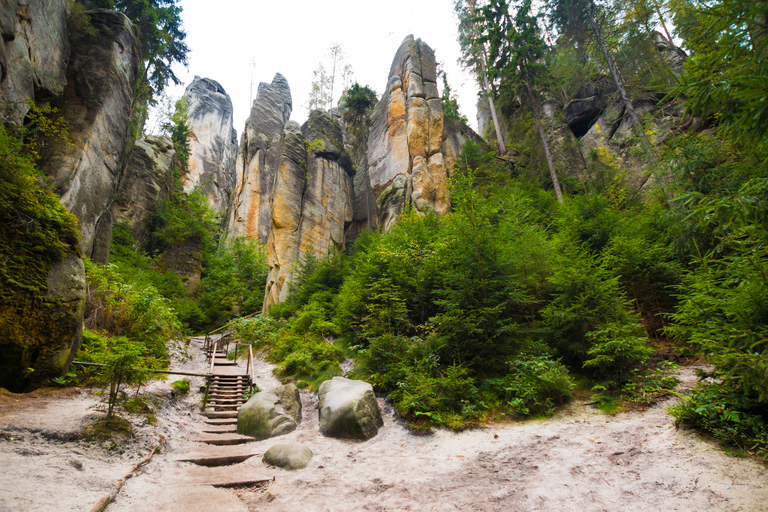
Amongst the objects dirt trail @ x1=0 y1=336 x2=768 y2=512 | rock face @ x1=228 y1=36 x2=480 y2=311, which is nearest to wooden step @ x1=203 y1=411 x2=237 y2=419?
dirt trail @ x1=0 y1=336 x2=768 y2=512

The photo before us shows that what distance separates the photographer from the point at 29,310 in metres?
5.70

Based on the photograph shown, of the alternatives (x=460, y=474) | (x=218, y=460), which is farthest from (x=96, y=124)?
(x=460, y=474)

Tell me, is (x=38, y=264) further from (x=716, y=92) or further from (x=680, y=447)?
(x=680, y=447)

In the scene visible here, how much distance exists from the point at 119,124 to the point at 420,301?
53.0 feet

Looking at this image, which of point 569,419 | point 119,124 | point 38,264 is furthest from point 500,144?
point 38,264

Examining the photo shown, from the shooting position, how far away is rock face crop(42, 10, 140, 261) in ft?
38.4

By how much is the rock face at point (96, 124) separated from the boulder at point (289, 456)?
11865 mm

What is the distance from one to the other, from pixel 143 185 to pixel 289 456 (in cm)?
2401

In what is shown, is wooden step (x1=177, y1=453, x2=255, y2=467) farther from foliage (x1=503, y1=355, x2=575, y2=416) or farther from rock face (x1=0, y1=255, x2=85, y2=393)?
foliage (x1=503, y1=355, x2=575, y2=416)

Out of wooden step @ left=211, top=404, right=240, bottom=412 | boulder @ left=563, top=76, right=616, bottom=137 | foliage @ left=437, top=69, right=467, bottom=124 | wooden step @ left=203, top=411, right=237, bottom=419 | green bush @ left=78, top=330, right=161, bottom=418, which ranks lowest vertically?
wooden step @ left=203, top=411, right=237, bottom=419

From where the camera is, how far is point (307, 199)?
24.7m

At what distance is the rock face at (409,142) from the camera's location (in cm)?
2170

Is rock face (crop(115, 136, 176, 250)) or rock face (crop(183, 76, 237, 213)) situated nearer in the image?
rock face (crop(115, 136, 176, 250))

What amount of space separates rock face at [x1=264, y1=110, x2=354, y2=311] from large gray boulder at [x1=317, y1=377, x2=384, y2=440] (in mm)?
14098
